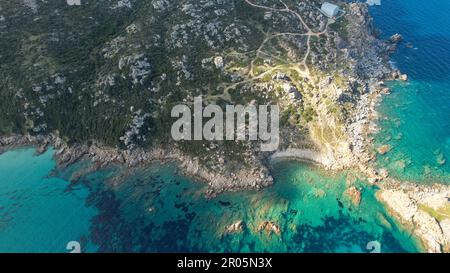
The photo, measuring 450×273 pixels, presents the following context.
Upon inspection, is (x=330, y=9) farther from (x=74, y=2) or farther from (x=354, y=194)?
(x=74, y=2)

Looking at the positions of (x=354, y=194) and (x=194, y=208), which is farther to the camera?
(x=354, y=194)

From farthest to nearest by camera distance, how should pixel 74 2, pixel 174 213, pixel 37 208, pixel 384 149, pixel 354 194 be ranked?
pixel 74 2
pixel 384 149
pixel 354 194
pixel 37 208
pixel 174 213

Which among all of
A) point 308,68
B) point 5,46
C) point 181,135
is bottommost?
point 181,135

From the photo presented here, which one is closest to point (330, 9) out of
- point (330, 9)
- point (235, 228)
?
point (330, 9)

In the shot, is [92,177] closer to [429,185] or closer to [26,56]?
[26,56]

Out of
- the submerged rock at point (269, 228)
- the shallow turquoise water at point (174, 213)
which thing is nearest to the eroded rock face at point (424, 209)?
the shallow turquoise water at point (174, 213)

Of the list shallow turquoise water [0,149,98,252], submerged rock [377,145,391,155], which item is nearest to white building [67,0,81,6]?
shallow turquoise water [0,149,98,252]

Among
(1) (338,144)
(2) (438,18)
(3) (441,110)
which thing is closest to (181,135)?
(1) (338,144)
